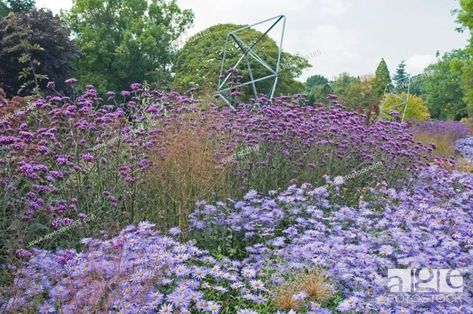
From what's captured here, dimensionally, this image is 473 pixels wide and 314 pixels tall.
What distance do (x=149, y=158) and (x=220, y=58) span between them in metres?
20.2

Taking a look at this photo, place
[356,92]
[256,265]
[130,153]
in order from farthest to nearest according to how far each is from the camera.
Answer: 1. [356,92]
2. [130,153]
3. [256,265]

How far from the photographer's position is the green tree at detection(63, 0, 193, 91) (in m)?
28.6

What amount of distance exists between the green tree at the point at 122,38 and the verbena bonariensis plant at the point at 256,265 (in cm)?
2420

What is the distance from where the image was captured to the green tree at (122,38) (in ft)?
93.8

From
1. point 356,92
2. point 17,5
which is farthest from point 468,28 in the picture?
point 17,5

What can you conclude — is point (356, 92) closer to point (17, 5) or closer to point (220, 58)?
point (220, 58)

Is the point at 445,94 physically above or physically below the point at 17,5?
below

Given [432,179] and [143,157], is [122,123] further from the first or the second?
[432,179]

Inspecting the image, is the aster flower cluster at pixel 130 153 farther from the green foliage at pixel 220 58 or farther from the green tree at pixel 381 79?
the green tree at pixel 381 79

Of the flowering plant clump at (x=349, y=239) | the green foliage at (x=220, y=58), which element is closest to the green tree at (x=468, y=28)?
the green foliage at (x=220, y=58)

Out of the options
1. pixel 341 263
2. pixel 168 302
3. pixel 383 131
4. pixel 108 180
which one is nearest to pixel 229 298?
pixel 168 302

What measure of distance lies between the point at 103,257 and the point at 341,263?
144 centimetres

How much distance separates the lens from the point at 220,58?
79.7ft

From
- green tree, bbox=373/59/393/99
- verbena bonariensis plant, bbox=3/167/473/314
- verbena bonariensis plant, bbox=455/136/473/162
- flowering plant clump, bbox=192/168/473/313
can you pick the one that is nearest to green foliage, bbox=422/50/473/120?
green tree, bbox=373/59/393/99
